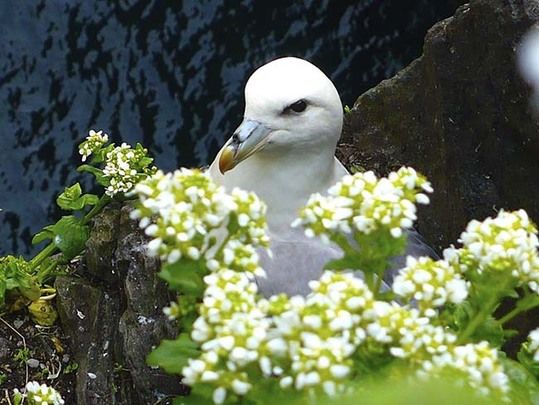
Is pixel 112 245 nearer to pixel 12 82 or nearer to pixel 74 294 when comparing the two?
pixel 74 294

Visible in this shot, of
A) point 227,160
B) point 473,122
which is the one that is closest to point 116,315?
point 227,160

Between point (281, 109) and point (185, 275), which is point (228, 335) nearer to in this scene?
point (185, 275)

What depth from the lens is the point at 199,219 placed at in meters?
1.33

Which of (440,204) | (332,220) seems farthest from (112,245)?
(332,220)

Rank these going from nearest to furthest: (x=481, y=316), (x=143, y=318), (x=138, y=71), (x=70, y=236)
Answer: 1. (x=481, y=316)
2. (x=143, y=318)
3. (x=70, y=236)
4. (x=138, y=71)

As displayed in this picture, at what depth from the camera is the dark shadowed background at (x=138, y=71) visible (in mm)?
4492

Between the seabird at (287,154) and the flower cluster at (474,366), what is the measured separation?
3.97 ft

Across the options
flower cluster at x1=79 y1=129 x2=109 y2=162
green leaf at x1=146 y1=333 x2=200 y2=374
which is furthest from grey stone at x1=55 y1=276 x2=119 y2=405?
green leaf at x1=146 y1=333 x2=200 y2=374

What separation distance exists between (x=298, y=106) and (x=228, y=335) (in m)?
1.39

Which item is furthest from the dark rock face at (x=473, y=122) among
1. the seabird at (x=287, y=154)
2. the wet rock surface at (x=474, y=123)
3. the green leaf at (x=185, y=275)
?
the green leaf at (x=185, y=275)

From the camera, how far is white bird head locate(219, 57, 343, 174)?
249 cm

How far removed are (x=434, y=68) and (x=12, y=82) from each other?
2300 millimetres

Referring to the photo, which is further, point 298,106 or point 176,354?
point 298,106

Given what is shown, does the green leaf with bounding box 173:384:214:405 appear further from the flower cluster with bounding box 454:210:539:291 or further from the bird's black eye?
the bird's black eye
